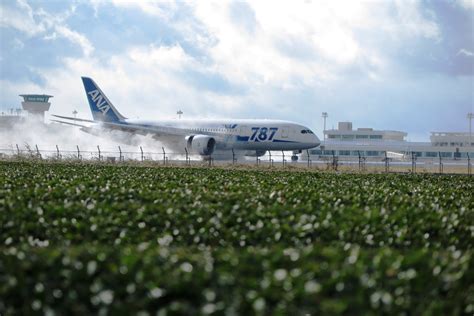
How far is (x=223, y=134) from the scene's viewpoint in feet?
238

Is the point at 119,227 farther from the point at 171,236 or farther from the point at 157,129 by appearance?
the point at 157,129

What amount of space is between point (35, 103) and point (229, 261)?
551 ft

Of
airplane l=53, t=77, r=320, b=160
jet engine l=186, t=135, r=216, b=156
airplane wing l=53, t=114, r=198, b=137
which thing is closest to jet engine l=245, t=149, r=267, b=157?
airplane l=53, t=77, r=320, b=160

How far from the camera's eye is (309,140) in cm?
7075

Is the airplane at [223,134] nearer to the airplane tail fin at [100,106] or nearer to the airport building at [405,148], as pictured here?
the airplane tail fin at [100,106]

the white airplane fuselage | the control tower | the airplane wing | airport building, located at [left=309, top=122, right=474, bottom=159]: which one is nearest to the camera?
the white airplane fuselage

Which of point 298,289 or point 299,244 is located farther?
point 299,244

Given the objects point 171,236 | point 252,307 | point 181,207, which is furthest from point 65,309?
point 181,207

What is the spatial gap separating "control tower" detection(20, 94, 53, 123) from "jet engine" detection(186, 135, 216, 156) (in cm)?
10818

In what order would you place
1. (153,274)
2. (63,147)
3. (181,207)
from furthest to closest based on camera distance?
1. (63,147)
2. (181,207)
3. (153,274)

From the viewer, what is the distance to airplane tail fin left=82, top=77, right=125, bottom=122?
3226 inches

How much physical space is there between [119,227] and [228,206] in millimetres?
3552

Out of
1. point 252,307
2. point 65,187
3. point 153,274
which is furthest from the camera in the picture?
point 65,187

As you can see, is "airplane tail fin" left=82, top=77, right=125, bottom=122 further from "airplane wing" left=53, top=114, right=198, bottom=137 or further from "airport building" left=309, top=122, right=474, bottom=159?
"airport building" left=309, top=122, right=474, bottom=159
